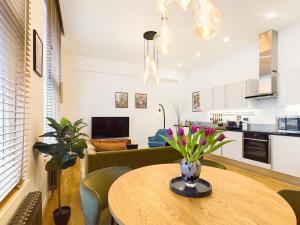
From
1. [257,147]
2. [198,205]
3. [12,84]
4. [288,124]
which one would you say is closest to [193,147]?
[198,205]

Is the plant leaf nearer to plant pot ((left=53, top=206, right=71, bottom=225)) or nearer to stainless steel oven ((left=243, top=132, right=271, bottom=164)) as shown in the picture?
plant pot ((left=53, top=206, right=71, bottom=225))

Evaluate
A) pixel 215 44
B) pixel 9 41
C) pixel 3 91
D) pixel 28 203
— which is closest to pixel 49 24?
pixel 9 41

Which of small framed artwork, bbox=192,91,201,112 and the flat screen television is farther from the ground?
small framed artwork, bbox=192,91,201,112

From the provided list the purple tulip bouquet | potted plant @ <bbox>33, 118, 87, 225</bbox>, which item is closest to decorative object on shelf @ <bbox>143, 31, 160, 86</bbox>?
potted plant @ <bbox>33, 118, 87, 225</bbox>

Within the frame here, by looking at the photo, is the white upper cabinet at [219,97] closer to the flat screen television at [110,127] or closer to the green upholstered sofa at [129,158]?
the flat screen television at [110,127]

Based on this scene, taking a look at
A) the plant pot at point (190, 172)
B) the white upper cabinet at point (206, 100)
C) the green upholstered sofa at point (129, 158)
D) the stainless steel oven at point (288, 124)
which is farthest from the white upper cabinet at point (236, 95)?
the plant pot at point (190, 172)

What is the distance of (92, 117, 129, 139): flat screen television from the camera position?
5.43 meters

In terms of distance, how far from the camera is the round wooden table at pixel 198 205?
82cm

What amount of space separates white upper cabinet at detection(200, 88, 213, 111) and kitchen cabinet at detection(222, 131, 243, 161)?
1.31 m

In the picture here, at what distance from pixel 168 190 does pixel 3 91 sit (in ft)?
3.91

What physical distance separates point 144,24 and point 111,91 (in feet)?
9.26

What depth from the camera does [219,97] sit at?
521 cm

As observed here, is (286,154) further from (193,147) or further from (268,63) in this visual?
(193,147)

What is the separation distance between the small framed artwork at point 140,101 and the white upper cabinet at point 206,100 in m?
1.94
